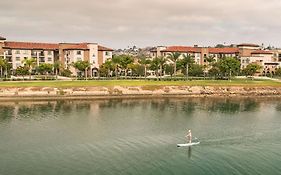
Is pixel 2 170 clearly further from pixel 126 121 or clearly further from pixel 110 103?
pixel 110 103

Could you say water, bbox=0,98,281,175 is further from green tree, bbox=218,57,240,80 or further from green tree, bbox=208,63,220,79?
green tree, bbox=208,63,220,79

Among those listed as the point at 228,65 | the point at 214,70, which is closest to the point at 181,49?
the point at 214,70

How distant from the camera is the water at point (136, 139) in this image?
3978 cm

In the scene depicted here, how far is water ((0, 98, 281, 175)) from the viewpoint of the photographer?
3978cm

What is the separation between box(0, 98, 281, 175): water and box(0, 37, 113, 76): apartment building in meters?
74.2

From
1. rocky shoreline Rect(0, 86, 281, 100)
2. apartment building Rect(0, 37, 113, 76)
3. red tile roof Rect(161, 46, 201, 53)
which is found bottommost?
rocky shoreline Rect(0, 86, 281, 100)

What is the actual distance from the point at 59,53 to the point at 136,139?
121m

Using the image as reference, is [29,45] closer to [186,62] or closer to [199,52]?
[186,62]

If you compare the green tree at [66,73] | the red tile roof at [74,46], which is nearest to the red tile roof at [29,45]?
the red tile roof at [74,46]

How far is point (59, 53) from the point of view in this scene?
16450 centimetres

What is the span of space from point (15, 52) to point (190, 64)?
78714 mm

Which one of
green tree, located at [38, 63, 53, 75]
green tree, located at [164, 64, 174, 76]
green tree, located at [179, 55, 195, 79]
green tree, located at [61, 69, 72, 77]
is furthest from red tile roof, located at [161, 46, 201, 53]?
green tree, located at [38, 63, 53, 75]

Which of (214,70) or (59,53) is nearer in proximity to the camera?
(214,70)

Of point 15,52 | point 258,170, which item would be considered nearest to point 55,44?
point 15,52
